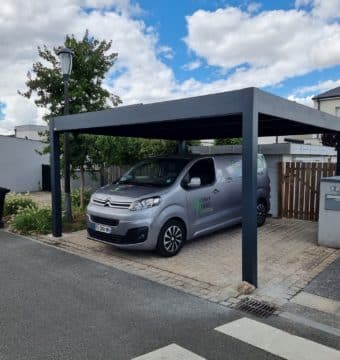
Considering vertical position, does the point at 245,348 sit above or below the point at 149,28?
below

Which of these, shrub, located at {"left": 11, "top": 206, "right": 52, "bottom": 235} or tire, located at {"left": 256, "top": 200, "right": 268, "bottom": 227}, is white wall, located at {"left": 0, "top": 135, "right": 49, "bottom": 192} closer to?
shrub, located at {"left": 11, "top": 206, "right": 52, "bottom": 235}

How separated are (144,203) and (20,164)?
13.3m

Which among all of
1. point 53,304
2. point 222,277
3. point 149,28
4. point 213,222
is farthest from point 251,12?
point 53,304

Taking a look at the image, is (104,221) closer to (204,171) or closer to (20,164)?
(204,171)

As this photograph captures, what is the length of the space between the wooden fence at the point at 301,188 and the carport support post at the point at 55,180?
18.3 feet

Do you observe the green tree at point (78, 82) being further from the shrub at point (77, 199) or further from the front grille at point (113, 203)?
the front grille at point (113, 203)

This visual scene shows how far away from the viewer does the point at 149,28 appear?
9.71 m

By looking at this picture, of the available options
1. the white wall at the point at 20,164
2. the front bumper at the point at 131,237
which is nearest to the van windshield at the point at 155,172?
the front bumper at the point at 131,237

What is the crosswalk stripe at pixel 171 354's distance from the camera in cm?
306

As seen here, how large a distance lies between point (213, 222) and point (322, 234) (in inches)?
79.1

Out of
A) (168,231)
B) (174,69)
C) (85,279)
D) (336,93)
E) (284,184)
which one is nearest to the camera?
(85,279)

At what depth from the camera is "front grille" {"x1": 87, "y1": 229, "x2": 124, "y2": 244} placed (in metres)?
5.73

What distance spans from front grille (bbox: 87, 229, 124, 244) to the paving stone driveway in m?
0.32

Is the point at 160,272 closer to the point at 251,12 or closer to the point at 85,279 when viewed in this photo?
the point at 85,279
